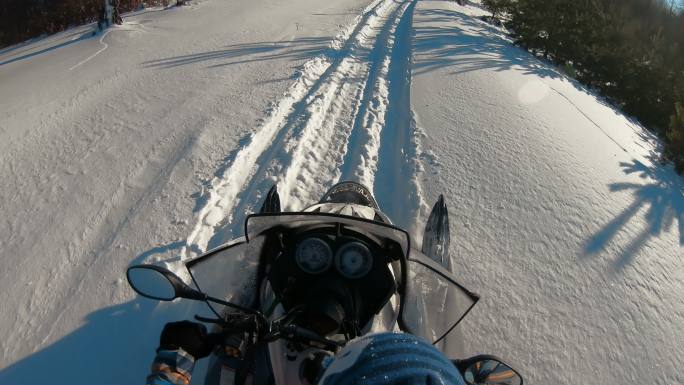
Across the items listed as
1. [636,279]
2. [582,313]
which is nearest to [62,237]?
[582,313]

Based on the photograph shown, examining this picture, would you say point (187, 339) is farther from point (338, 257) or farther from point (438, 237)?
point (438, 237)

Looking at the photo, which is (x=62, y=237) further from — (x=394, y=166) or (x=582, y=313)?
(x=582, y=313)

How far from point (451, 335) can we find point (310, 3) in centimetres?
1343

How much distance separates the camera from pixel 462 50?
924 cm

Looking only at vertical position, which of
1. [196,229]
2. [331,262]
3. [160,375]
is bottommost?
[196,229]

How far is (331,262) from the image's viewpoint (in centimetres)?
197

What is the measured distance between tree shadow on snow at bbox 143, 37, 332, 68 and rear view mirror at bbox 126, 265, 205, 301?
616 centimetres

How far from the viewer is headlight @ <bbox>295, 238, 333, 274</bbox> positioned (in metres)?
1.96

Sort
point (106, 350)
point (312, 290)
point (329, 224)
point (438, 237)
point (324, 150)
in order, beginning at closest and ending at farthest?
point (312, 290) < point (329, 224) < point (106, 350) < point (438, 237) < point (324, 150)

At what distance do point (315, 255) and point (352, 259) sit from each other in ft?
0.57

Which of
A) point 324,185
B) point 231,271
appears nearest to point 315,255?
point 231,271

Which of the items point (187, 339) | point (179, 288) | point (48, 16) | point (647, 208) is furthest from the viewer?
point (48, 16)

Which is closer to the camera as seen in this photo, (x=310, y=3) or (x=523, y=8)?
(x=523, y=8)

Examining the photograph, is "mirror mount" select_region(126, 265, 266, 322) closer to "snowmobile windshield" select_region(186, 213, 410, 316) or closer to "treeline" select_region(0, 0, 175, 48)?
"snowmobile windshield" select_region(186, 213, 410, 316)
